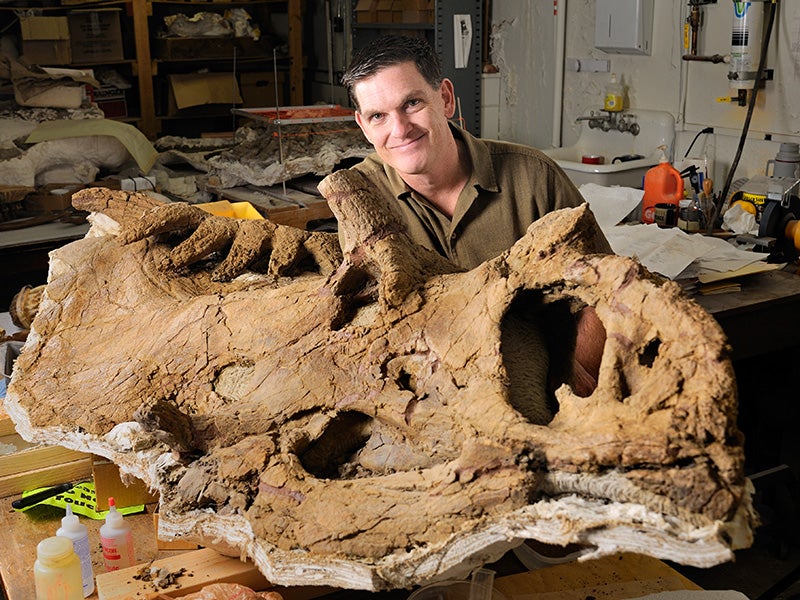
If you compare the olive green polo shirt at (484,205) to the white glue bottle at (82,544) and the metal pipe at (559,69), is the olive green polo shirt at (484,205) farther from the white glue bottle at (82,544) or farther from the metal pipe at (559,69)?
the metal pipe at (559,69)

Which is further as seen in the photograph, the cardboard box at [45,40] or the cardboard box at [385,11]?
the cardboard box at [45,40]

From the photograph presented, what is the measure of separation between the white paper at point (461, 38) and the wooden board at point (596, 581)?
12.4 ft

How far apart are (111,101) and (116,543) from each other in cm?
537

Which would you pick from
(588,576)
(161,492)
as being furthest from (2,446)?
(588,576)

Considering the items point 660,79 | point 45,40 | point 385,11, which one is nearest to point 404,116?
point 660,79

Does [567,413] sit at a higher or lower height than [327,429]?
higher

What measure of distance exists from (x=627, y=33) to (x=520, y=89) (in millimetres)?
1133

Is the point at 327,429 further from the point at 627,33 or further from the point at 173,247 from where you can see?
the point at 627,33

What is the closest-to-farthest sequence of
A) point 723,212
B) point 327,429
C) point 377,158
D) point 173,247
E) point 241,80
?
point 327,429, point 173,247, point 377,158, point 723,212, point 241,80

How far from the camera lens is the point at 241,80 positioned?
23.6 feet

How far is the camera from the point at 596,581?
1.81 meters

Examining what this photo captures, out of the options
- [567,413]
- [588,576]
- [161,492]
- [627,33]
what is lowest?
[588,576]

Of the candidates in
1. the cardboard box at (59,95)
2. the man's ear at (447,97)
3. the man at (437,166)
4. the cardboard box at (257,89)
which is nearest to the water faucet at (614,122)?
the man at (437,166)

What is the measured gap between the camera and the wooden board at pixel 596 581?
176 cm
